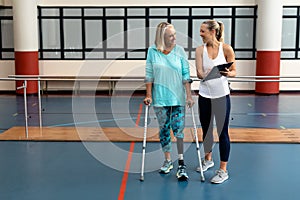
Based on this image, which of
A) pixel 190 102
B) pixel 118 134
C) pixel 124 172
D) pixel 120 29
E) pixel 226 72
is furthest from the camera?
pixel 120 29

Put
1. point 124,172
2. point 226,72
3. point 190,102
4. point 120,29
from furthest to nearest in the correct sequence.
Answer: point 120,29 → point 124,172 → point 190,102 → point 226,72

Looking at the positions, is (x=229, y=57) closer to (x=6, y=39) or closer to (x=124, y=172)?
(x=124, y=172)

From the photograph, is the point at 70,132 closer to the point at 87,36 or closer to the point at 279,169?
the point at 279,169

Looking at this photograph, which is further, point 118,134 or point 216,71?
point 118,134

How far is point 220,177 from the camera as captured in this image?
3852 mm

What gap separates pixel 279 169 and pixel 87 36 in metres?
8.07

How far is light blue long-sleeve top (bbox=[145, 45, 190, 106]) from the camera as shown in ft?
12.3

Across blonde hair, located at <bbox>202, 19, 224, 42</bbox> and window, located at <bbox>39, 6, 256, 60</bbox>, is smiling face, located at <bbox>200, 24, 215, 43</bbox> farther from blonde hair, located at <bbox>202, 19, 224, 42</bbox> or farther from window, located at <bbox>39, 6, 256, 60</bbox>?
window, located at <bbox>39, 6, 256, 60</bbox>

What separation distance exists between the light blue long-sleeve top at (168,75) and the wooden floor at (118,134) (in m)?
1.75

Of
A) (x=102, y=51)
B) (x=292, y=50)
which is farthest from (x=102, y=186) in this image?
(x=292, y=50)

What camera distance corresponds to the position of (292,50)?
36.1 ft

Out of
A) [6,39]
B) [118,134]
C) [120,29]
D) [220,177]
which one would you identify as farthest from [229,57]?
[6,39]

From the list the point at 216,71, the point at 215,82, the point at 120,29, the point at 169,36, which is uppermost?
the point at 120,29

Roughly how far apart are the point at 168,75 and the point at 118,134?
231 cm
